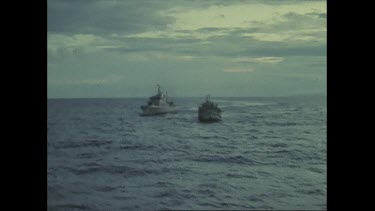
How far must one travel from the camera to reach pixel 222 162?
1416 centimetres

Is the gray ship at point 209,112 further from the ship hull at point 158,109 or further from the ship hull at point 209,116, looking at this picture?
the ship hull at point 158,109

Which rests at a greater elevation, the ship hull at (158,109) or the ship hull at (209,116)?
the ship hull at (158,109)

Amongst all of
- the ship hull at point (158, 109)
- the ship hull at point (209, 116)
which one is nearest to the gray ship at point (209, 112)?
the ship hull at point (209, 116)

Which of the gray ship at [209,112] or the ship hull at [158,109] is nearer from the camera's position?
the gray ship at [209,112]

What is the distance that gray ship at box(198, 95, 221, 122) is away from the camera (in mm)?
13586

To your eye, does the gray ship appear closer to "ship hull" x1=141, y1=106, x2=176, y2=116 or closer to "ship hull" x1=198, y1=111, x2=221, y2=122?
"ship hull" x1=198, y1=111, x2=221, y2=122

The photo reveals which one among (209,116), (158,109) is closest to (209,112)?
(209,116)

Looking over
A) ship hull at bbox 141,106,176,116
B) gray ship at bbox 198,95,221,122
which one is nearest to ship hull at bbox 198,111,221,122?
gray ship at bbox 198,95,221,122

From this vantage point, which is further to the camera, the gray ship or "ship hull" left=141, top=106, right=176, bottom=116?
"ship hull" left=141, top=106, right=176, bottom=116

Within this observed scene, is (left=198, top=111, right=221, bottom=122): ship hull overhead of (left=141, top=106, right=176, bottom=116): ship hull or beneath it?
beneath

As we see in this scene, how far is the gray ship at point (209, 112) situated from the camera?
13586 mm
